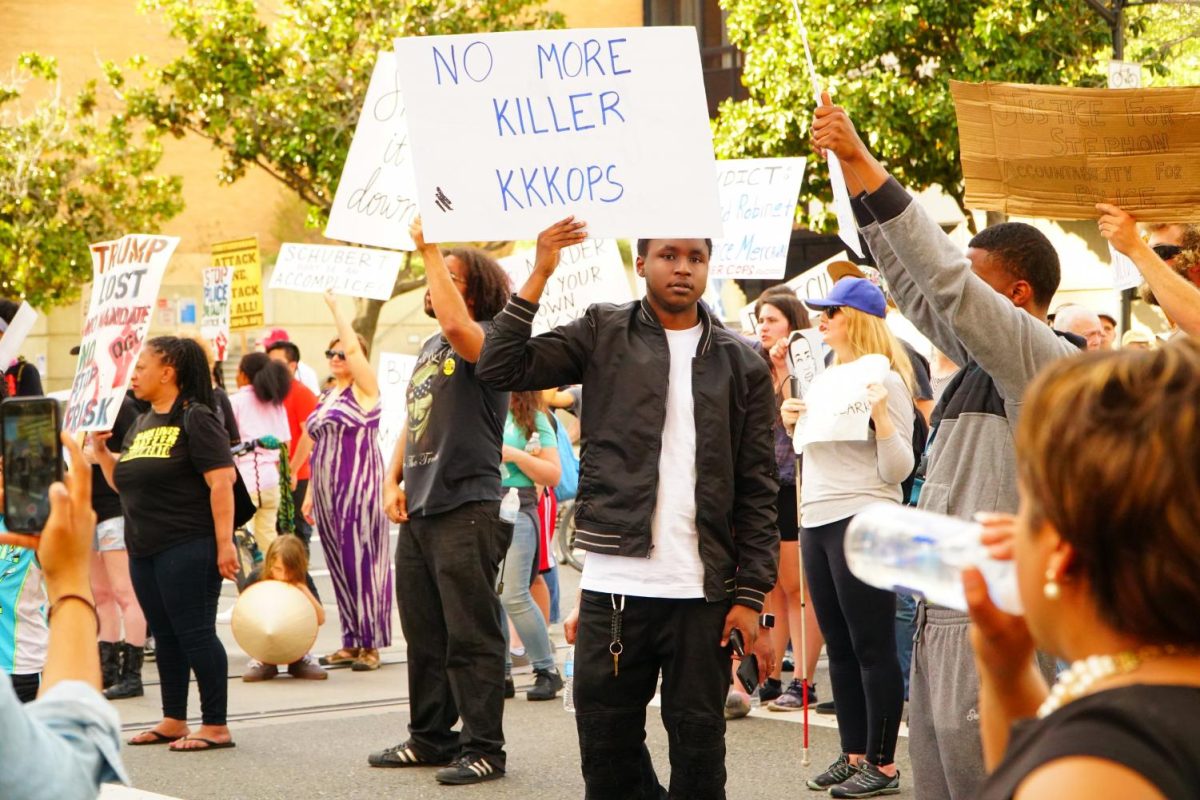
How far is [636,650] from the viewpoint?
4.79 m

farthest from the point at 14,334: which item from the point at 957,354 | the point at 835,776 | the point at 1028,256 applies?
the point at 1028,256

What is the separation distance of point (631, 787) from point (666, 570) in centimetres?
65

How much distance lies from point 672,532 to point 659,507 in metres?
0.08

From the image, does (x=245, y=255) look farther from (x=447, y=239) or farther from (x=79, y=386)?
(x=447, y=239)

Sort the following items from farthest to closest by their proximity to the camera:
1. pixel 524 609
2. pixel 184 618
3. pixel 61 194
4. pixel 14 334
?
pixel 61 194, pixel 524 609, pixel 14 334, pixel 184 618

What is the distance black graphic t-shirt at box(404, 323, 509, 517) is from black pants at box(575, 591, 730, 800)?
1.82 meters

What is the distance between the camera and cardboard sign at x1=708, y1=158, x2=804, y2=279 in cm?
1035

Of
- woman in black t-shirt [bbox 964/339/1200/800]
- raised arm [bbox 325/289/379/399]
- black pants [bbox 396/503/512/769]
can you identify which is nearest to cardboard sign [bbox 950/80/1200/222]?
woman in black t-shirt [bbox 964/339/1200/800]

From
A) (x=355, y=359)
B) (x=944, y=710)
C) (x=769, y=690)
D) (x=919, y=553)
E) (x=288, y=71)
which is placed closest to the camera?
(x=919, y=553)

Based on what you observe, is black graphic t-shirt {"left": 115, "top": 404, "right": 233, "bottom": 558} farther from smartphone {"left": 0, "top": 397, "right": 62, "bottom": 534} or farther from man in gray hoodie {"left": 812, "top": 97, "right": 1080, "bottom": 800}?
smartphone {"left": 0, "top": 397, "right": 62, "bottom": 534}

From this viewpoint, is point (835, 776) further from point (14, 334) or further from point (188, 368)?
point (14, 334)

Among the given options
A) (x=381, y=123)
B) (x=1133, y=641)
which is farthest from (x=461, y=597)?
(x=1133, y=641)

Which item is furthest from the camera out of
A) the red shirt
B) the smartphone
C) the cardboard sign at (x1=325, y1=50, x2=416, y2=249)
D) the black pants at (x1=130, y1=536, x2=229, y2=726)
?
the red shirt

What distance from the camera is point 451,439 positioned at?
21.5 ft
